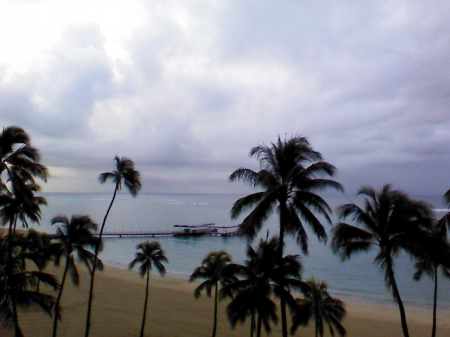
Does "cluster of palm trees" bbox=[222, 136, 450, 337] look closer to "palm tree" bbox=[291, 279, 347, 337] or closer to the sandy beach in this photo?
"palm tree" bbox=[291, 279, 347, 337]

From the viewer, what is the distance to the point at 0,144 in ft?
37.3

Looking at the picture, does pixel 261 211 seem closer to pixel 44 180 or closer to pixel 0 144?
pixel 44 180

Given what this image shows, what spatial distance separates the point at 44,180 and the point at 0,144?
5.81 feet

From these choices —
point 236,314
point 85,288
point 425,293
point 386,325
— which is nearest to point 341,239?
point 236,314

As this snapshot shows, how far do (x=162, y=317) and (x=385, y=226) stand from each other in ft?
79.6

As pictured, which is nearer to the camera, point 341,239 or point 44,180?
point 44,180

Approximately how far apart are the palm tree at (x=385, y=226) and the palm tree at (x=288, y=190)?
95cm

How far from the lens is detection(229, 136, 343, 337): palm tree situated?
13703 mm

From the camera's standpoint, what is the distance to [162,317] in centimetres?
3125

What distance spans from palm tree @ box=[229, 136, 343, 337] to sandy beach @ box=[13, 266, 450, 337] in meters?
16.5

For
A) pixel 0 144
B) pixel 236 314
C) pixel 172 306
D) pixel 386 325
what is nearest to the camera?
pixel 0 144

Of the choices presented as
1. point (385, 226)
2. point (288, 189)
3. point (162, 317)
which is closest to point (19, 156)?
point (288, 189)

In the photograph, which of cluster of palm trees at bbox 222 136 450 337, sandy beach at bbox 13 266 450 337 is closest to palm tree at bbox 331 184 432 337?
cluster of palm trees at bbox 222 136 450 337

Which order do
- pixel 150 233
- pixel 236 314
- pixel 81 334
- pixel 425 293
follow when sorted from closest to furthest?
pixel 236 314 < pixel 81 334 < pixel 425 293 < pixel 150 233
